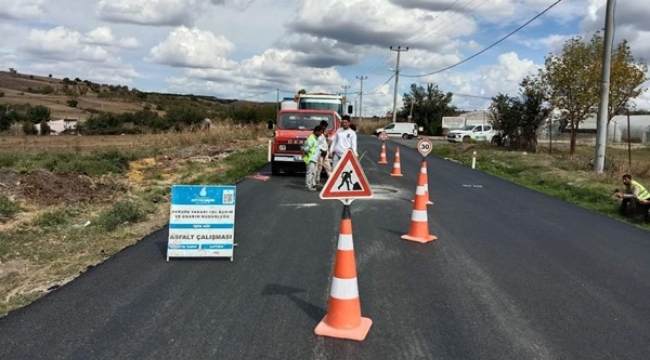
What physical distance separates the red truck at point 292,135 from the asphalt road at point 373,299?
759cm

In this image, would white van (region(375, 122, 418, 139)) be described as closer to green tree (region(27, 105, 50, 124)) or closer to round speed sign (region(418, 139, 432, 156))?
green tree (region(27, 105, 50, 124))

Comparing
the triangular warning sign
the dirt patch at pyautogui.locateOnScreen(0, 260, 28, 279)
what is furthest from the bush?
the triangular warning sign

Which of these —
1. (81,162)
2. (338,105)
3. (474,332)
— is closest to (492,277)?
(474,332)

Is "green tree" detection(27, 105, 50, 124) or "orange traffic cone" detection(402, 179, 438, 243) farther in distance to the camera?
"green tree" detection(27, 105, 50, 124)

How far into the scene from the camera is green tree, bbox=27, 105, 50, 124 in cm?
4959

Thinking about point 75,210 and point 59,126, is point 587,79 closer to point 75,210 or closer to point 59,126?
point 75,210

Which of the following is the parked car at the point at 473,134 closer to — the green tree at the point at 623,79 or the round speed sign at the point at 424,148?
the green tree at the point at 623,79

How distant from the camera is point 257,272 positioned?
6.37m

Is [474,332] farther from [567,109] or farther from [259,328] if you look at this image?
[567,109]

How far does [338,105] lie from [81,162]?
1091cm

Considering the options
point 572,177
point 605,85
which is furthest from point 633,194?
point 605,85

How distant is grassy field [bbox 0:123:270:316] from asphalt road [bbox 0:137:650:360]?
1.52ft

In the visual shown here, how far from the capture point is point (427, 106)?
274ft

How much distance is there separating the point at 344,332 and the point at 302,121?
14.0 meters
